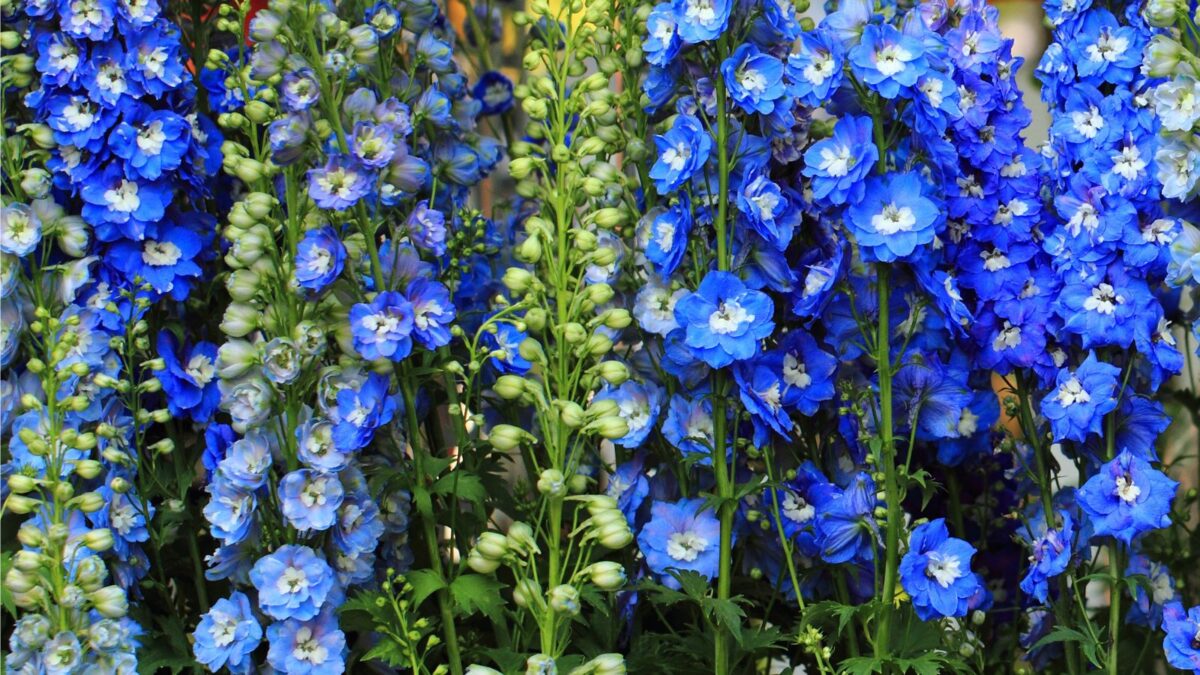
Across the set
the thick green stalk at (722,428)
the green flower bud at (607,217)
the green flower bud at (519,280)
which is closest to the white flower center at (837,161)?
the thick green stalk at (722,428)

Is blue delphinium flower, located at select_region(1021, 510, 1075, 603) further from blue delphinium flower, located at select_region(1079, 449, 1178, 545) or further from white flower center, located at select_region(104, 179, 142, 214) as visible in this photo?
white flower center, located at select_region(104, 179, 142, 214)

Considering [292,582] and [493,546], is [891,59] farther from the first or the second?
[292,582]

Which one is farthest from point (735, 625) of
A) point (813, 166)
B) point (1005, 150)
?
point (1005, 150)

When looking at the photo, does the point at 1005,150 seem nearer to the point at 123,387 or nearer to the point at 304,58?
the point at 304,58

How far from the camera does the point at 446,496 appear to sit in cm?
181

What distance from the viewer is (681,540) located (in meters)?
1.74

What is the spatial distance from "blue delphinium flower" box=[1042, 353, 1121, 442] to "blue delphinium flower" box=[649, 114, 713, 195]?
0.46 meters

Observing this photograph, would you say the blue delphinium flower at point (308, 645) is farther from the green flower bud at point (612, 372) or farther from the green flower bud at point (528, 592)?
the green flower bud at point (612, 372)

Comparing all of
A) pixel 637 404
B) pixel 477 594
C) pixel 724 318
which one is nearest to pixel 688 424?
pixel 637 404

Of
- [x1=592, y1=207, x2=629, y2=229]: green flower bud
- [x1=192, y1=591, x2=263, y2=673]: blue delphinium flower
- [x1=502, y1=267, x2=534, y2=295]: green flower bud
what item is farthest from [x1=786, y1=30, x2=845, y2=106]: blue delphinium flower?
[x1=192, y1=591, x2=263, y2=673]: blue delphinium flower

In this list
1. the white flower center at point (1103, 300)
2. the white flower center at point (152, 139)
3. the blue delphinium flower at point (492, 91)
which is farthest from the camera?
the blue delphinium flower at point (492, 91)

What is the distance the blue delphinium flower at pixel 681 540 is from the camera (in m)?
1.72

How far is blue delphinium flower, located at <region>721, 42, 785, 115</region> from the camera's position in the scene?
1.63 metres

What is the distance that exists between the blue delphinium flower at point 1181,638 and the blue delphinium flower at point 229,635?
950mm
